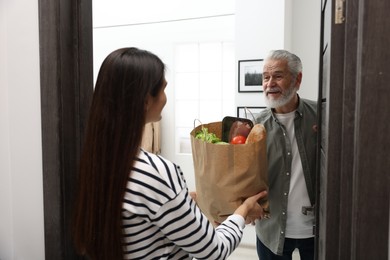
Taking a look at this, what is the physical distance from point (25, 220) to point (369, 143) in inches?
42.2

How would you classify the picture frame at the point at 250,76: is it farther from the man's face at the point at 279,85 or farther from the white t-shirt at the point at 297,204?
the white t-shirt at the point at 297,204

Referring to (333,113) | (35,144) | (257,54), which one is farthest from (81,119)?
(257,54)

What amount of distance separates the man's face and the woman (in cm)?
98

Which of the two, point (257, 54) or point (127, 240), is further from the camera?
point (257, 54)

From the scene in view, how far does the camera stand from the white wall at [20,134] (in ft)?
3.69

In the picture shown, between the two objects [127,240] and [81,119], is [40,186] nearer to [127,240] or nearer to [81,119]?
[81,119]

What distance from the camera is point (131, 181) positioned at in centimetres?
86

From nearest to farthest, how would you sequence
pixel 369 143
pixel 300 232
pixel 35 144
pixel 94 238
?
pixel 369 143 < pixel 94 238 < pixel 35 144 < pixel 300 232

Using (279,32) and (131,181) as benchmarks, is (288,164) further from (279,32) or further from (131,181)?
(279,32)

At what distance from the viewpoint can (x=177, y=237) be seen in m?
0.86

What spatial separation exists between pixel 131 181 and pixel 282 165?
40.4 inches

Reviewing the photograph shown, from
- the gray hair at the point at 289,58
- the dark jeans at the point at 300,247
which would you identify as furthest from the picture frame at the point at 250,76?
the dark jeans at the point at 300,247

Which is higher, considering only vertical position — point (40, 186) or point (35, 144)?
point (35, 144)

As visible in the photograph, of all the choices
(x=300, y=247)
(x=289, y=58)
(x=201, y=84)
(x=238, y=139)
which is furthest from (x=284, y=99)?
(x=201, y=84)
